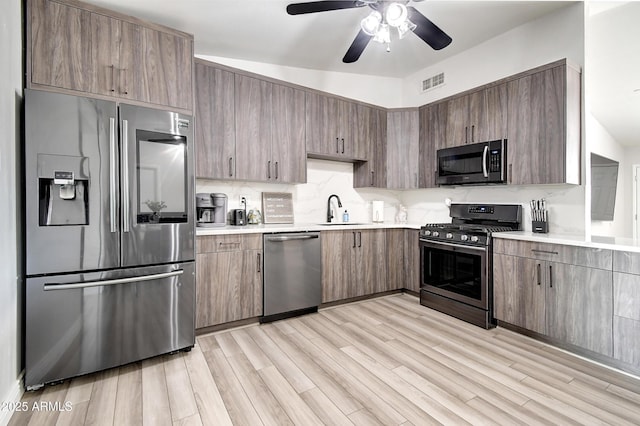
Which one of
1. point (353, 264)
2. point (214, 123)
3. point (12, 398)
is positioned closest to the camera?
point (12, 398)

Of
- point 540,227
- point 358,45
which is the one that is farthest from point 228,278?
point 540,227

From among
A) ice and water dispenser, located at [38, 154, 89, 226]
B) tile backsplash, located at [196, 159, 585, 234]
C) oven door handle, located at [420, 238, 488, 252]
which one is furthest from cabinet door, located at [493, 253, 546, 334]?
ice and water dispenser, located at [38, 154, 89, 226]

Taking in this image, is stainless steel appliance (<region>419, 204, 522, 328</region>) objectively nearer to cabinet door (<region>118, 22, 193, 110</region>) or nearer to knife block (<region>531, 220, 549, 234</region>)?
knife block (<region>531, 220, 549, 234</region>)

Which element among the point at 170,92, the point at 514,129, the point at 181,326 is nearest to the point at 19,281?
the point at 181,326

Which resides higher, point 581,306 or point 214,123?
point 214,123

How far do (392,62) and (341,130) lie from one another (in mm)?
1122

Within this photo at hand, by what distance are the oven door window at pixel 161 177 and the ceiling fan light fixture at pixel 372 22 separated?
5.24ft

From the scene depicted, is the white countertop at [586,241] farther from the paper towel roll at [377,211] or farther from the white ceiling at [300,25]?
the white ceiling at [300,25]

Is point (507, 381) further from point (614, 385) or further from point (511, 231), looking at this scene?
point (511, 231)

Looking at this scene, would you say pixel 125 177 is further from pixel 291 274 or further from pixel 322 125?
pixel 322 125

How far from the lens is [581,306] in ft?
7.33

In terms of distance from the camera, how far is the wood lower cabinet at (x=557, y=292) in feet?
7.00

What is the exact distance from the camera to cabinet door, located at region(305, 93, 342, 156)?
3475mm

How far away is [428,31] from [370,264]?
240 cm
